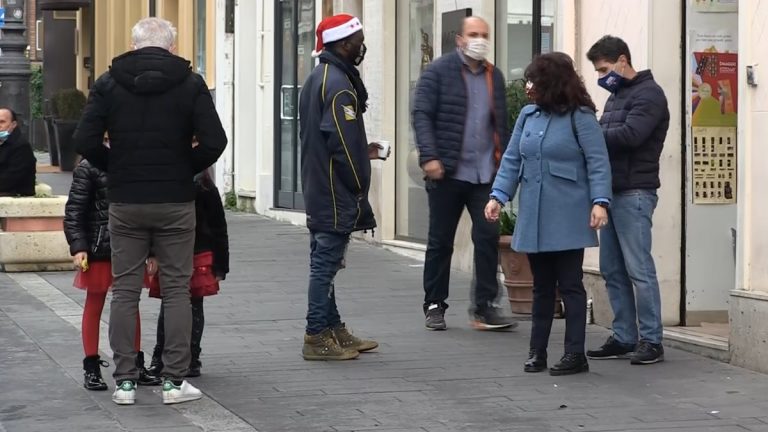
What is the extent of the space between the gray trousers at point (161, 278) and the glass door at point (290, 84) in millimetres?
10414

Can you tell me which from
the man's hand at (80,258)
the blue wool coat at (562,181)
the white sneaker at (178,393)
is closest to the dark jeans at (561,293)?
the blue wool coat at (562,181)

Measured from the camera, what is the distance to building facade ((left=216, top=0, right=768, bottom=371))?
852cm

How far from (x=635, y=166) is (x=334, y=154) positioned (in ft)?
5.41

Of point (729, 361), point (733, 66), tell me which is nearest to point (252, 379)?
point (729, 361)

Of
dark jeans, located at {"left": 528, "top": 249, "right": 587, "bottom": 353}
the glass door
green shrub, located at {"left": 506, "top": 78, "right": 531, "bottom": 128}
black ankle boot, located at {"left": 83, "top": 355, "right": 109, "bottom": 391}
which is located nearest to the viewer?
black ankle boot, located at {"left": 83, "top": 355, "right": 109, "bottom": 391}

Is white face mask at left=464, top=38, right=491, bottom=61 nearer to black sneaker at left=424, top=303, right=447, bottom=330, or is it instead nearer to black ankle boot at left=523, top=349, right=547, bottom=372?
black sneaker at left=424, top=303, right=447, bottom=330

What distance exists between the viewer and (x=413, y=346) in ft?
31.0

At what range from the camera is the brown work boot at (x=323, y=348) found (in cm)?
887

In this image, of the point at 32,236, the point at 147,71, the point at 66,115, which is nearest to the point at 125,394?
the point at 147,71

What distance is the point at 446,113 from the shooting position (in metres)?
9.79

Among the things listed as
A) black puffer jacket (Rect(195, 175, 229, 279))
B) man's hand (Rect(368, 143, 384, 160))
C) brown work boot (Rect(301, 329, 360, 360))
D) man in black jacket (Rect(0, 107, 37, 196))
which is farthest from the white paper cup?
man in black jacket (Rect(0, 107, 37, 196))

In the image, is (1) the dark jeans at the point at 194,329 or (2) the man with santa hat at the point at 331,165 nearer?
(1) the dark jeans at the point at 194,329

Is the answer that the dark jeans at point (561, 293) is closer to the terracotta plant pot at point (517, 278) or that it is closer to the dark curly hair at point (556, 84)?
the dark curly hair at point (556, 84)

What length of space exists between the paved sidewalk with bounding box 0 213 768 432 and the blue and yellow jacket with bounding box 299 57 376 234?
32.4 inches
